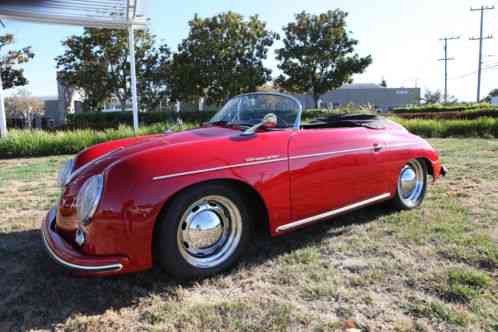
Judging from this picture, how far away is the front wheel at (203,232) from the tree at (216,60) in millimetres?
20519

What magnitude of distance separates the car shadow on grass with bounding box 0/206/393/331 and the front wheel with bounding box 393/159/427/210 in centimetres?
96

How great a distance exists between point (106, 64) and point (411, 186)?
20401 mm

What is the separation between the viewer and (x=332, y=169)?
2.83m

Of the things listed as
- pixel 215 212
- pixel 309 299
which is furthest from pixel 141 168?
pixel 309 299

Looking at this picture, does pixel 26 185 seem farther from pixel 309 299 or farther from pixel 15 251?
pixel 309 299

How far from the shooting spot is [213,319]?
6.49 feet

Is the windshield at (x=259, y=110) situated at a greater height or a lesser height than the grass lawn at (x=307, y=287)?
greater

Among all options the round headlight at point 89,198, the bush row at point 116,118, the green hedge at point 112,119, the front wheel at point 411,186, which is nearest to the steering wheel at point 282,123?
the front wheel at point 411,186

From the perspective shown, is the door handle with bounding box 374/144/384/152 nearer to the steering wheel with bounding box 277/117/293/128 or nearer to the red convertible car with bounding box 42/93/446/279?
the red convertible car with bounding box 42/93/446/279

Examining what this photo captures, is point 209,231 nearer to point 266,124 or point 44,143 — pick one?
point 266,124

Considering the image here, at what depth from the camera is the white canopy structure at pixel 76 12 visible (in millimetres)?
9938

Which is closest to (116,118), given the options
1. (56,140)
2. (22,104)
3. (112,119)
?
(112,119)

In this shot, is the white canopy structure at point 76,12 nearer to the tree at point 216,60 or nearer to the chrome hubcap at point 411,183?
the chrome hubcap at point 411,183

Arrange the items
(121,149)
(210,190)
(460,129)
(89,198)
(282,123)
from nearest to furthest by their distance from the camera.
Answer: (89,198) → (210,190) → (121,149) → (282,123) → (460,129)
